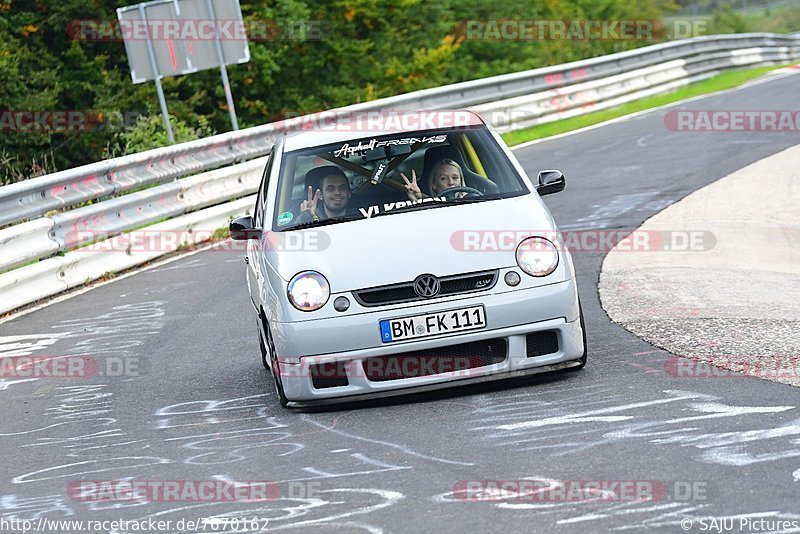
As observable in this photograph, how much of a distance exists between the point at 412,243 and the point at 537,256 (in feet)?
2.18

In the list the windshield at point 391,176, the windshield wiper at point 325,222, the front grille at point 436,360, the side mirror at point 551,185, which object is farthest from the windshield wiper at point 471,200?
the front grille at point 436,360

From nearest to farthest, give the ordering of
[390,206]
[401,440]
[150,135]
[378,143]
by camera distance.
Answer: [401,440]
[390,206]
[378,143]
[150,135]

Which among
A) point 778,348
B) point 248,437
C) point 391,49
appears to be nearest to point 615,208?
point 778,348

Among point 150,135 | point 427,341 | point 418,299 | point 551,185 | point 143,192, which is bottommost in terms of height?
point 427,341

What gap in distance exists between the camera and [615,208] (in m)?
14.0

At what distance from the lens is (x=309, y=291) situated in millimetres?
6832

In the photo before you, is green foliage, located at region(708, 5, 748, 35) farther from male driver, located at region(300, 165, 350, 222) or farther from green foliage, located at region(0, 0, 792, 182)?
male driver, located at region(300, 165, 350, 222)

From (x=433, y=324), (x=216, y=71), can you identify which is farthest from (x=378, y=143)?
(x=216, y=71)

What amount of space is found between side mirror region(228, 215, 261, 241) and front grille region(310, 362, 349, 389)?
128cm

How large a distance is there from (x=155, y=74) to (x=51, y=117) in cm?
718

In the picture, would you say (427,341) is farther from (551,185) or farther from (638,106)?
(638,106)

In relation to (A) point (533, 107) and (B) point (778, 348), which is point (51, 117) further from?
(B) point (778, 348)

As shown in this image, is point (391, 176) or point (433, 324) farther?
point (391, 176)

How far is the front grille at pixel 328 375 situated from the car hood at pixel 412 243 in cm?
40
